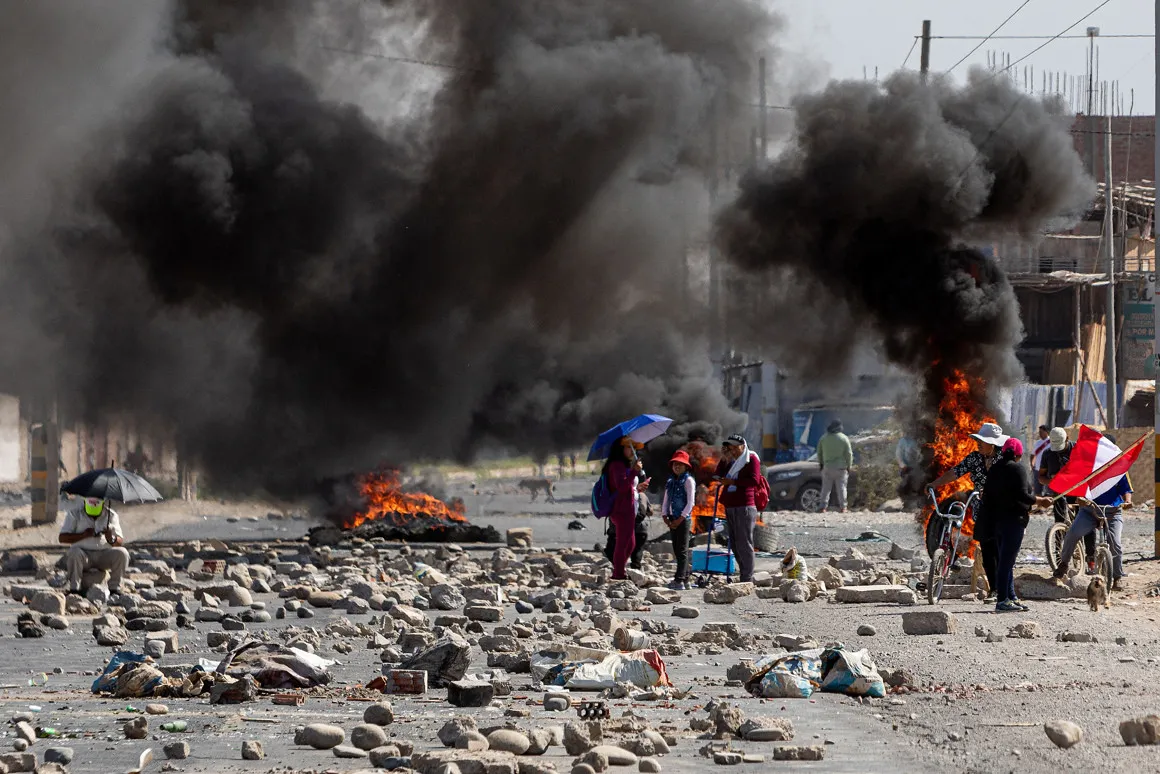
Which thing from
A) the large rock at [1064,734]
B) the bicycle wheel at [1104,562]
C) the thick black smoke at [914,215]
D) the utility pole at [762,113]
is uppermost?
the utility pole at [762,113]

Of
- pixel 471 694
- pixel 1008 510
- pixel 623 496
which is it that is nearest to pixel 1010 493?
pixel 1008 510

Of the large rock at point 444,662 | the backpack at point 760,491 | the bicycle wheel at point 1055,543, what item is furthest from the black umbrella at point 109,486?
the bicycle wheel at point 1055,543

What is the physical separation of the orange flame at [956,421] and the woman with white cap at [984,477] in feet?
6.41

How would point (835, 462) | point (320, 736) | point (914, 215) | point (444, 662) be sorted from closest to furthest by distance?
point (320, 736) < point (444, 662) < point (914, 215) < point (835, 462)

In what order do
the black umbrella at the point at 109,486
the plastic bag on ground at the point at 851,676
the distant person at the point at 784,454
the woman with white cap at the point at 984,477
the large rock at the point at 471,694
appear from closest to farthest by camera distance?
the large rock at the point at 471,694 < the plastic bag on ground at the point at 851,676 < the woman with white cap at the point at 984,477 < the black umbrella at the point at 109,486 < the distant person at the point at 784,454

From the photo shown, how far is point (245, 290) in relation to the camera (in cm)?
3203

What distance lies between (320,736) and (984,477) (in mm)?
8513

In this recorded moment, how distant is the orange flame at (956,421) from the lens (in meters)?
16.5

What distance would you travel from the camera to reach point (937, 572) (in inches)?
516

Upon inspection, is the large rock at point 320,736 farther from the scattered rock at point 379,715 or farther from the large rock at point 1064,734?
the large rock at point 1064,734

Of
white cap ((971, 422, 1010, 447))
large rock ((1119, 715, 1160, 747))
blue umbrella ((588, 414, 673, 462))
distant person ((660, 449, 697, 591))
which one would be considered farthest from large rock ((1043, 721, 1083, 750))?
blue umbrella ((588, 414, 673, 462))

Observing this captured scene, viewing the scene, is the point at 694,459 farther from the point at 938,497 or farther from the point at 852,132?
the point at 938,497

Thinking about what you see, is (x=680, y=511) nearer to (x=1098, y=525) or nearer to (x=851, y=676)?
(x=1098, y=525)

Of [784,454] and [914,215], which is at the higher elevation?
[914,215]
